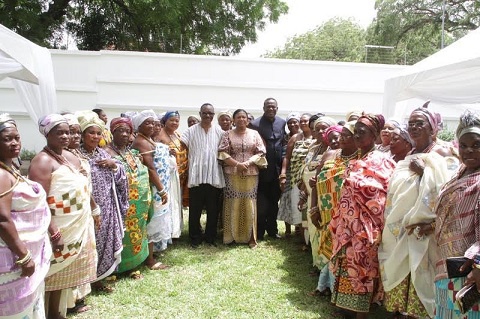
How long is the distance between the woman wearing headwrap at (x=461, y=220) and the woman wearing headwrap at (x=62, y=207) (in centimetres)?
271

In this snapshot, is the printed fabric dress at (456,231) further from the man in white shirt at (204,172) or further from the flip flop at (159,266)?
the man in white shirt at (204,172)

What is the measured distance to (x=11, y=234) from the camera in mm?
2500

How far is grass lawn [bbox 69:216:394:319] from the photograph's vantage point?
3965mm

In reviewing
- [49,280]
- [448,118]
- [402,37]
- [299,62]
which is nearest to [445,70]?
[49,280]

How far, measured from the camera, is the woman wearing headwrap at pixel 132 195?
14.8 feet

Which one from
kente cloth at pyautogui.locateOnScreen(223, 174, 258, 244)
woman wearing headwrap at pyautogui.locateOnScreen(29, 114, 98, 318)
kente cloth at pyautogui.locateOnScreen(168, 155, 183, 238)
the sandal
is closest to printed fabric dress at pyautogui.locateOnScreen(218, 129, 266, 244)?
kente cloth at pyautogui.locateOnScreen(223, 174, 258, 244)

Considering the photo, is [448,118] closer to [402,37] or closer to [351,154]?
[351,154]

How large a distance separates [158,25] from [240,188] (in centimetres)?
1100

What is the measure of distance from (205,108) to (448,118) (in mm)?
9265

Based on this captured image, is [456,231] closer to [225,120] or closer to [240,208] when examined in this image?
[240,208]

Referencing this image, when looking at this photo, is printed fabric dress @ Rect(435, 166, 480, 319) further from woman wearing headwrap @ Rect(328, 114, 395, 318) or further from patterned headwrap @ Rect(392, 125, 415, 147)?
patterned headwrap @ Rect(392, 125, 415, 147)

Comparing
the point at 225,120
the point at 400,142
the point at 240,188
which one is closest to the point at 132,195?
the point at 240,188

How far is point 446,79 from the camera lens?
5.67m

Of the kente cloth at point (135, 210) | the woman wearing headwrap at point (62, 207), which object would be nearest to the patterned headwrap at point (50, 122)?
the woman wearing headwrap at point (62, 207)
